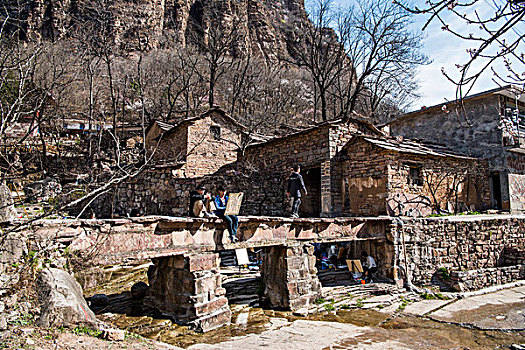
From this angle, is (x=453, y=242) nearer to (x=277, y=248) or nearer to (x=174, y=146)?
(x=277, y=248)

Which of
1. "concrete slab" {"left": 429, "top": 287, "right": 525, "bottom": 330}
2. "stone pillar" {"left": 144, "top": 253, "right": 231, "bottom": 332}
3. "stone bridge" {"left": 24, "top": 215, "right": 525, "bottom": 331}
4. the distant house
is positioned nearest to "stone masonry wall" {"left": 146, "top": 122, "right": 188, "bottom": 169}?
the distant house

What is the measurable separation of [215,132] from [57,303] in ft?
47.7

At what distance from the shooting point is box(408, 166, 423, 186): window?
13.3 metres

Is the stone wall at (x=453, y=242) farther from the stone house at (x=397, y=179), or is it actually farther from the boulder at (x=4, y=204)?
the boulder at (x=4, y=204)

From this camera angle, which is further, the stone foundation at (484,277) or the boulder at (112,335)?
the stone foundation at (484,277)

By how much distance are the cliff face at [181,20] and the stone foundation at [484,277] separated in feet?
99.3

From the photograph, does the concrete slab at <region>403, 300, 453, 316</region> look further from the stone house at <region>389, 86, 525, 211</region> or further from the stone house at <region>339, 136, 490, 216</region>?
the stone house at <region>389, 86, 525, 211</region>

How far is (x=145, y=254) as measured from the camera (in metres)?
6.52

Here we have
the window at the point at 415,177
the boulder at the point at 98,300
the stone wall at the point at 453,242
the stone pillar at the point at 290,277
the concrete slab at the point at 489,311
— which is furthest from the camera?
the window at the point at 415,177

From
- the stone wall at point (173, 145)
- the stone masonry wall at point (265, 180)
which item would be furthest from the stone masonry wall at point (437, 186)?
the stone wall at point (173, 145)

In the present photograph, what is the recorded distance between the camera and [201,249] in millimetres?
7465

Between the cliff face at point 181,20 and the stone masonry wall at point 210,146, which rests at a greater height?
the cliff face at point 181,20

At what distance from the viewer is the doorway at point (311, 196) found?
15.6 m

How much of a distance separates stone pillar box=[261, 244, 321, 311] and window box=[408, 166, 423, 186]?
6.07 metres
